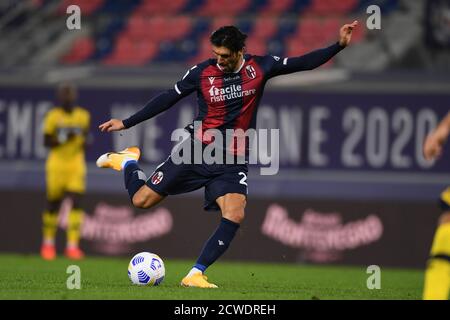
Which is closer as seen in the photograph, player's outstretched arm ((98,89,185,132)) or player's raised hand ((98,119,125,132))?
player's raised hand ((98,119,125,132))

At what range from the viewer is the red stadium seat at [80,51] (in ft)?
64.4

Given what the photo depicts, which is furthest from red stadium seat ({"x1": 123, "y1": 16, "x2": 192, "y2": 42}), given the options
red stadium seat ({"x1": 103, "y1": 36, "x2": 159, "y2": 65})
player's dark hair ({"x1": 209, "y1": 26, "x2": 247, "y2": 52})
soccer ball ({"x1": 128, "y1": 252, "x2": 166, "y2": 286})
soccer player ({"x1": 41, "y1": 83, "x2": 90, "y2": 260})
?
soccer ball ({"x1": 128, "y1": 252, "x2": 166, "y2": 286})

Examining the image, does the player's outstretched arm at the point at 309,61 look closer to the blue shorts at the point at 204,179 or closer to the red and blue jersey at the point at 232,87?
the red and blue jersey at the point at 232,87

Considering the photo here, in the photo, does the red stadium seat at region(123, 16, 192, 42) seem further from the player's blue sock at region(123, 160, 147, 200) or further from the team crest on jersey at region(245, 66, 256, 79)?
the team crest on jersey at region(245, 66, 256, 79)

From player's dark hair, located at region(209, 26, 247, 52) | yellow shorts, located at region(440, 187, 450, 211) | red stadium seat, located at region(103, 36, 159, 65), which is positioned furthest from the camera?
red stadium seat, located at region(103, 36, 159, 65)

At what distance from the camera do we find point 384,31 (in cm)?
1827

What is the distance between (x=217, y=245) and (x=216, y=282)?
1177mm

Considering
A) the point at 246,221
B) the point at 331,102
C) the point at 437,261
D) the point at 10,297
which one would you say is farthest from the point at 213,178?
the point at 331,102

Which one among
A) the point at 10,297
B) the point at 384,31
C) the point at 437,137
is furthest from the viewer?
the point at 384,31

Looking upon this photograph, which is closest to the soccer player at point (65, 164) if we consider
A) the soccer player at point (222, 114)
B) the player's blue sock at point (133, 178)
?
the player's blue sock at point (133, 178)

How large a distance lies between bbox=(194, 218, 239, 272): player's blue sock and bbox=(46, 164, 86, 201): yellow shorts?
6795 mm

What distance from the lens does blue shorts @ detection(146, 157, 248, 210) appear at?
9.22 m
